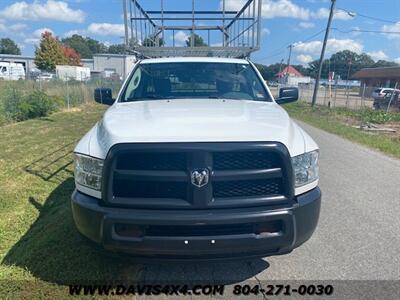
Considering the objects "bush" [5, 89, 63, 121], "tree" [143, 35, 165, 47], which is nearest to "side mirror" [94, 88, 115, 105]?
"tree" [143, 35, 165, 47]

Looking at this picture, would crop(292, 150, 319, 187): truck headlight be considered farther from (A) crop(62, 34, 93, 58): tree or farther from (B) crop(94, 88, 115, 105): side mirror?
(A) crop(62, 34, 93, 58): tree

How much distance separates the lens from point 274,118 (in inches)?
123

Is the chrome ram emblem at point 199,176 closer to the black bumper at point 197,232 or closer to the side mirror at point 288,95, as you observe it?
the black bumper at point 197,232

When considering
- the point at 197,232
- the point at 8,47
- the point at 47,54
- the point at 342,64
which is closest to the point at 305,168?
the point at 197,232

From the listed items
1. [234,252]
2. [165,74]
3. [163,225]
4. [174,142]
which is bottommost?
[234,252]

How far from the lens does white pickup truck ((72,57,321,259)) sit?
2520mm

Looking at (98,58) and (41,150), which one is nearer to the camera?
(41,150)

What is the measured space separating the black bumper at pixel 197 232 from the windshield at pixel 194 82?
1.84 m

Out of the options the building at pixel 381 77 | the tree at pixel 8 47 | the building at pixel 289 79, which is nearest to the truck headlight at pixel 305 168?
the building at pixel 381 77

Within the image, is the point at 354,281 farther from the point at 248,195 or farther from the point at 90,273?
the point at 90,273

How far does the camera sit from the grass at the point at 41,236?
3029mm

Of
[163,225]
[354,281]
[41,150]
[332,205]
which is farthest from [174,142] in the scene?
[41,150]

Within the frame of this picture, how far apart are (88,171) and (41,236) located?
1592mm

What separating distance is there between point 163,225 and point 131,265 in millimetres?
1056
